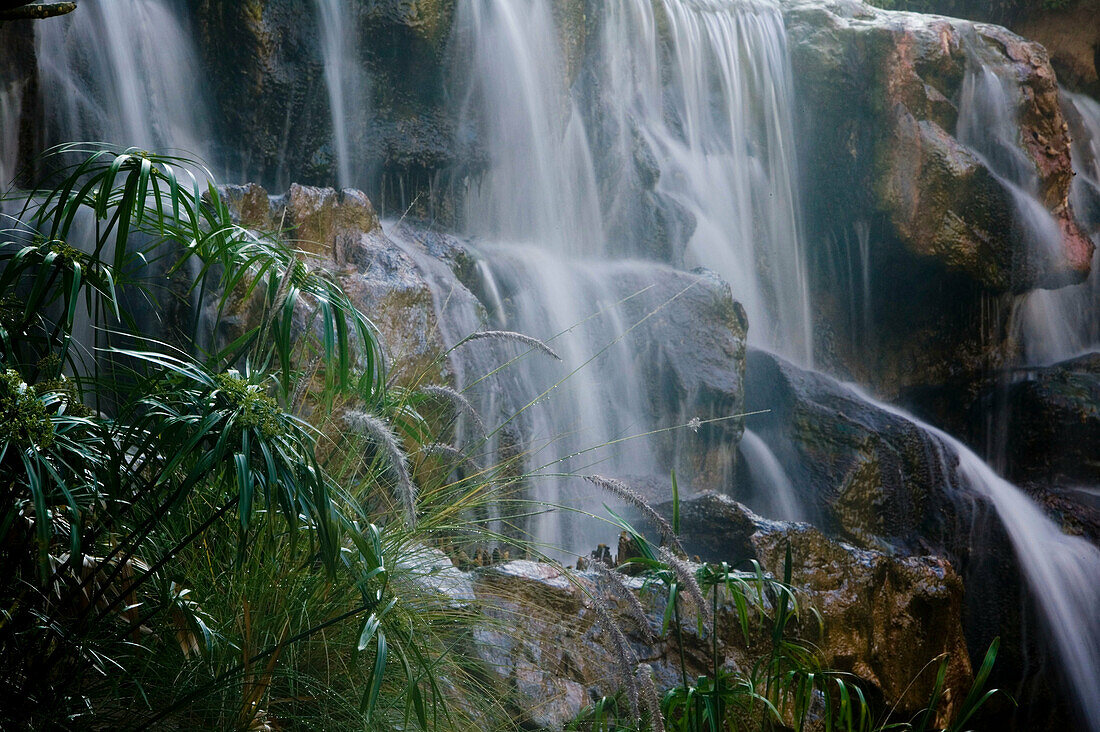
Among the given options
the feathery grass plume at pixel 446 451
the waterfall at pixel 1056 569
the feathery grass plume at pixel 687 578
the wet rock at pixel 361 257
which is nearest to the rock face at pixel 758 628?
the feathery grass plume at pixel 446 451

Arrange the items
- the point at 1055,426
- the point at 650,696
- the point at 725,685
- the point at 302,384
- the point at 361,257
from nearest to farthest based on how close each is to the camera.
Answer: the point at 650,696 → the point at 302,384 → the point at 725,685 → the point at 361,257 → the point at 1055,426

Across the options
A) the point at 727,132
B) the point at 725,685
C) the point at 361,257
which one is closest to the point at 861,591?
the point at 725,685

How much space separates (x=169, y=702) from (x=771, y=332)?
28.2ft

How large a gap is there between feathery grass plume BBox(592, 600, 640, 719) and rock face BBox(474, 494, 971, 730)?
1.63ft

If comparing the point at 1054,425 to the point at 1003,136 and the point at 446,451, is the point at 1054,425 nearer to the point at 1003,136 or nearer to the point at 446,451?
the point at 1003,136

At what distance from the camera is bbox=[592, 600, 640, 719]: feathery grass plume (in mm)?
1675

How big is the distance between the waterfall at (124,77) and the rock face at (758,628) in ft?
13.4

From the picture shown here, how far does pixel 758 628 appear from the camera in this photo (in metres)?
3.38

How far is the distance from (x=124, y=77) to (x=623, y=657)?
18.1 ft

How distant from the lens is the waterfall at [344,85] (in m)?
6.65

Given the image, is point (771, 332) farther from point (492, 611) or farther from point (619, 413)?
point (492, 611)

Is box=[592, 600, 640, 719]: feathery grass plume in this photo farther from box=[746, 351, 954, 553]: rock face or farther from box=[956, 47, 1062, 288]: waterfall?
box=[956, 47, 1062, 288]: waterfall

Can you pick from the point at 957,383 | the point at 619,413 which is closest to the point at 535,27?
the point at 619,413

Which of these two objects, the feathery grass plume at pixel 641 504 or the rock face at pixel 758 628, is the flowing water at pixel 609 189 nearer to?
the rock face at pixel 758 628
